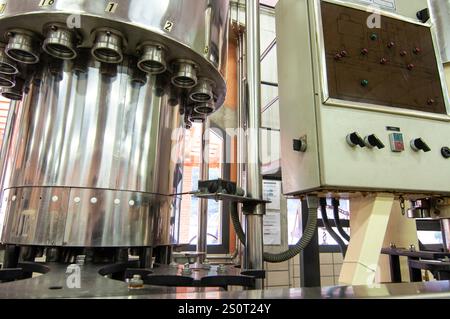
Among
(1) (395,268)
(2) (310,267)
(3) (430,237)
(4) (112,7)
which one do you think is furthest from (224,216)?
(3) (430,237)

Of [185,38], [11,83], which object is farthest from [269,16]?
Result: [11,83]

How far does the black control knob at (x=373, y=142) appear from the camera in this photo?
0.91 meters

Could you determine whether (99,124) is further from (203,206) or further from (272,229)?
(272,229)

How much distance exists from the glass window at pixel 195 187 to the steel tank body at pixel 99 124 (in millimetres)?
980

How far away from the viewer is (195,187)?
2.02m

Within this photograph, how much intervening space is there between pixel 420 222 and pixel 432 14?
2239 millimetres

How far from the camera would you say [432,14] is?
129cm

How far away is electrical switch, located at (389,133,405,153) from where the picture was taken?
0.95 meters

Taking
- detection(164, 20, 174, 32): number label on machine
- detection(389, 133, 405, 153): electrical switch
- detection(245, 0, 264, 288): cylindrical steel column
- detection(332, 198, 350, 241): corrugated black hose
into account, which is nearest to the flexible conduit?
detection(245, 0, 264, 288): cylindrical steel column

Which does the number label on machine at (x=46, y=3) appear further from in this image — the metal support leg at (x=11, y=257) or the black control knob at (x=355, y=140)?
the black control knob at (x=355, y=140)

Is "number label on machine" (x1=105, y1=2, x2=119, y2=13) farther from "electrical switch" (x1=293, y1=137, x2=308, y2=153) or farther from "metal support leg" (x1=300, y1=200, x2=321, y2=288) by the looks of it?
"metal support leg" (x1=300, y1=200, x2=321, y2=288)

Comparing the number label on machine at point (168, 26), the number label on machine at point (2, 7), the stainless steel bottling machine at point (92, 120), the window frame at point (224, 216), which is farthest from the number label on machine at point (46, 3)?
the window frame at point (224, 216)

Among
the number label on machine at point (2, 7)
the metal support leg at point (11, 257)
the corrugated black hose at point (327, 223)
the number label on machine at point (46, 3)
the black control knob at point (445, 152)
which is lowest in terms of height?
the metal support leg at point (11, 257)
